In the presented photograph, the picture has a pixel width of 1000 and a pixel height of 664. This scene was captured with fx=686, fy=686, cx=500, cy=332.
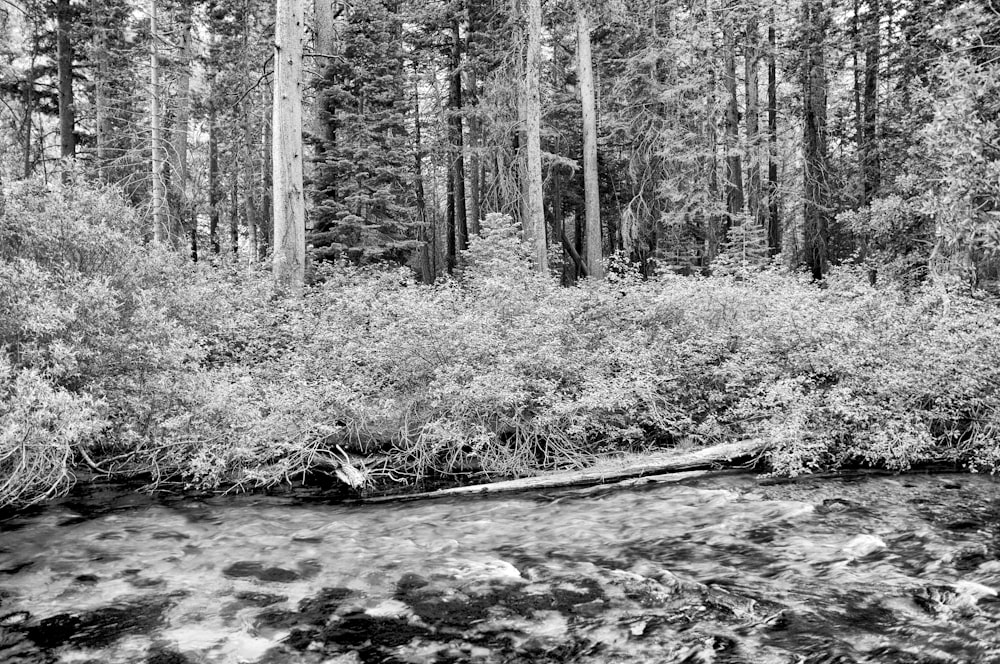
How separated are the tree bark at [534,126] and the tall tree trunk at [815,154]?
8710 millimetres

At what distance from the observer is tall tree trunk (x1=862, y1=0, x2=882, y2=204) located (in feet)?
57.2

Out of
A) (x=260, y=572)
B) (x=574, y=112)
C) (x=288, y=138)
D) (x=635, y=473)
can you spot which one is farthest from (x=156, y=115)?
(x=260, y=572)

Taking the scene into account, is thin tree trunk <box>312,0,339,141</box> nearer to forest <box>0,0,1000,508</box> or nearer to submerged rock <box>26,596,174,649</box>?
forest <box>0,0,1000,508</box>

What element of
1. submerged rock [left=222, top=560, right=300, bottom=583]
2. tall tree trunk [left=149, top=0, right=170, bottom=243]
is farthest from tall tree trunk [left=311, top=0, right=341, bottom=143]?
submerged rock [left=222, top=560, right=300, bottom=583]

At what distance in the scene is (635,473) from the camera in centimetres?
794

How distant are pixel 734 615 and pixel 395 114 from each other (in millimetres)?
16624

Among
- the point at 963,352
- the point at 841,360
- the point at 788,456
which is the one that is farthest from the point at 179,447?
the point at 963,352

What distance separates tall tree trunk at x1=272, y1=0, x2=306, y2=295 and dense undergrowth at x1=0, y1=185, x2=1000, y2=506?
358 cm

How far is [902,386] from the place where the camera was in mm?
8070

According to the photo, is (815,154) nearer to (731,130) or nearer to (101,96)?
(731,130)

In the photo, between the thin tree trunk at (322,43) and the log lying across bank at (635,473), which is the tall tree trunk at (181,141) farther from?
the log lying across bank at (635,473)

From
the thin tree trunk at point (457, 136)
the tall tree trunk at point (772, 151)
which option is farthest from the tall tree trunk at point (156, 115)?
the tall tree trunk at point (772, 151)

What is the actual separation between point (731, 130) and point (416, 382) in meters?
17.2

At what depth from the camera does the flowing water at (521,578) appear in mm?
4203
